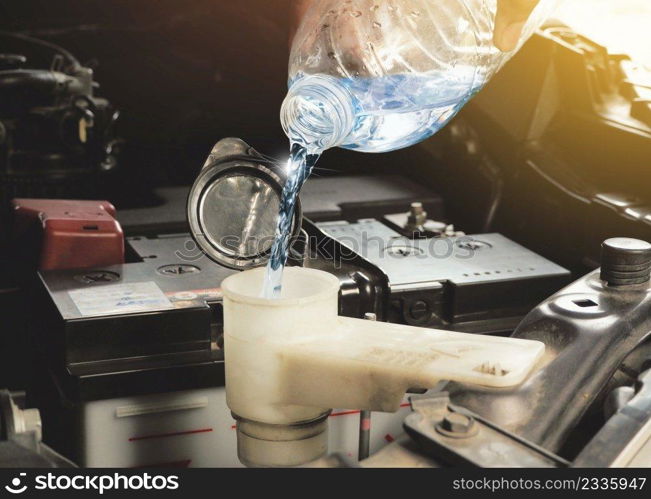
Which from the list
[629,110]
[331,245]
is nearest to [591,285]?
[331,245]

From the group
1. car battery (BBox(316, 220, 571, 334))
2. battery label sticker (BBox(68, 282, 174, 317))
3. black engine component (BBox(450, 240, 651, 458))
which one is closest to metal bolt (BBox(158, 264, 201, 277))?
battery label sticker (BBox(68, 282, 174, 317))

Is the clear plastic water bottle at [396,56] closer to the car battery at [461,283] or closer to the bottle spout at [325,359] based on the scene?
the car battery at [461,283]

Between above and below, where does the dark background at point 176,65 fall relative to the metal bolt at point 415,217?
above

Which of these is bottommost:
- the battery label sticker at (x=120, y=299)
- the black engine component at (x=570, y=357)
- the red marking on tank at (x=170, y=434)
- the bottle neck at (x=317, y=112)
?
the red marking on tank at (x=170, y=434)

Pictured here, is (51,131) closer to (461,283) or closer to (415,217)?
(415,217)

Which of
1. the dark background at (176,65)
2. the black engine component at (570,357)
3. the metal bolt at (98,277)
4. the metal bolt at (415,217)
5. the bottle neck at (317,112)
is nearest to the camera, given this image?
the black engine component at (570,357)

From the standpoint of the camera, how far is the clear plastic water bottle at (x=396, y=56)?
141cm

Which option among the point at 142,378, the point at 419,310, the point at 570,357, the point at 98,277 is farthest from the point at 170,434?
the point at 570,357

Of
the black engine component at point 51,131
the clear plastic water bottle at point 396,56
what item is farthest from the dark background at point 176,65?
the clear plastic water bottle at point 396,56

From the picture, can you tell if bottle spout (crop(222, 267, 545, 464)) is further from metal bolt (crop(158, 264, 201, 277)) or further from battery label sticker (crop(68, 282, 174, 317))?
metal bolt (crop(158, 264, 201, 277))

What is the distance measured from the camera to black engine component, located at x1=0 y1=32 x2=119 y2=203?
5.53ft

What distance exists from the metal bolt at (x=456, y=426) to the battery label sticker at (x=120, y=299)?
1.57 feet

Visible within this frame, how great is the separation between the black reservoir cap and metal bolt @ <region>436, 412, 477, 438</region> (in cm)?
39

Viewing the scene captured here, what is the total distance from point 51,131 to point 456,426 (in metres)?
1.15
